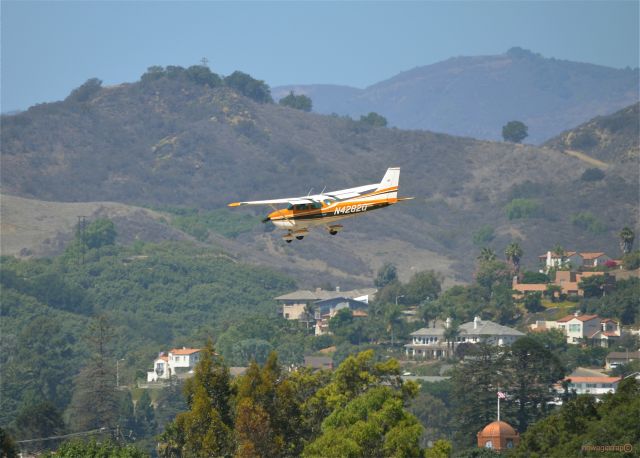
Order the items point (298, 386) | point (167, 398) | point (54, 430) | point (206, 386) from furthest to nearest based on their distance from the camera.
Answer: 1. point (167, 398)
2. point (54, 430)
3. point (298, 386)
4. point (206, 386)

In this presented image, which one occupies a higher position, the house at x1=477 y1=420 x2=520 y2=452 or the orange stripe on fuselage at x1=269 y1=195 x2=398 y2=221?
the orange stripe on fuselage at x1=269 y1=195 x2=398 y2=221

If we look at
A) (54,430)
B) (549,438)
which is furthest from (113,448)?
(54,430)

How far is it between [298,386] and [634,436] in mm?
23944

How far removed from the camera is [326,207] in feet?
292

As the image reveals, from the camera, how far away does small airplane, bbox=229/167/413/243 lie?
288 ft

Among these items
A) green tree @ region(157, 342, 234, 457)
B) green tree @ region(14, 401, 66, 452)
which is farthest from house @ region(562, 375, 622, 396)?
green tree @ region(157, 342, 234, 457)

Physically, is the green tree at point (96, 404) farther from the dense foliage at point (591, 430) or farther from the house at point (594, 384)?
the dense foliage at point (591, 430)

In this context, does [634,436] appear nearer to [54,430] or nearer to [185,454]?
[185,454]

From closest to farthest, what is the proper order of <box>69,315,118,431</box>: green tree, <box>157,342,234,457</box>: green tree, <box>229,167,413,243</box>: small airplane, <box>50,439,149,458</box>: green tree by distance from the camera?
<box>229,167,413,243</box>: small airplane < <box>50,439,149,458</box>: green tree < <box>157,342,234,457</box>: green tree < <box>69,315,118,431</box>: green tree

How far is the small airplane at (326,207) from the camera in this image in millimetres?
87812

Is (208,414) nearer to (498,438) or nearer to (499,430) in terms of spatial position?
(498,438)

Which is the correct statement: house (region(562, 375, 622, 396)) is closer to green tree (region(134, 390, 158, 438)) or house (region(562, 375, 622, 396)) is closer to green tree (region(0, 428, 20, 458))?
green tree (region(134, 390, 158, 438))

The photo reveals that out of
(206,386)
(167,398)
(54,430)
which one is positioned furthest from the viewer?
(167,398)

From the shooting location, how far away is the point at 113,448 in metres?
93.8
